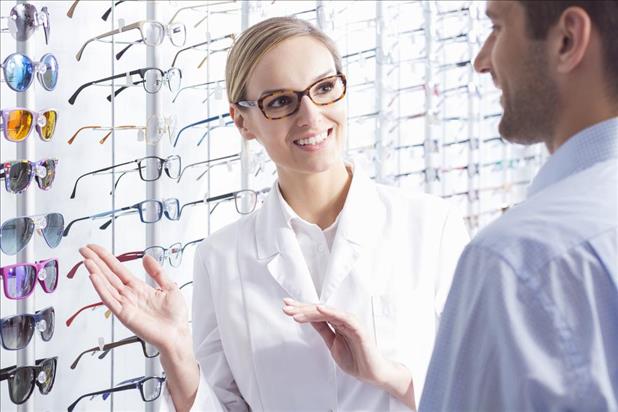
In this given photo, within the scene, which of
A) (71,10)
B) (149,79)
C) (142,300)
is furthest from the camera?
(149,79)

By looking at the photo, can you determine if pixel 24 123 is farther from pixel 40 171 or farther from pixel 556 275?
pixel 556 275

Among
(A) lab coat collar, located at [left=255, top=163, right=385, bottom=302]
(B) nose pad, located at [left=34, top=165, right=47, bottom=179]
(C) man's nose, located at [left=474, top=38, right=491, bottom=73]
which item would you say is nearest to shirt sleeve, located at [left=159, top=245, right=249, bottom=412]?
(A) lab coat collar, located at [left=255, top=163, right=385, bottom=302]

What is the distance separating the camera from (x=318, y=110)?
1382 mm

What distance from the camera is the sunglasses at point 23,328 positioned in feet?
4.70

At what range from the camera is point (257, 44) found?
1399 mm

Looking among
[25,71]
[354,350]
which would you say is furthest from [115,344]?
[354,350]

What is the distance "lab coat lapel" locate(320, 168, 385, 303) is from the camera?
4.49ft

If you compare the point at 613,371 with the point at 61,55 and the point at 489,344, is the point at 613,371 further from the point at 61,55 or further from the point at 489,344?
the point at 61,55

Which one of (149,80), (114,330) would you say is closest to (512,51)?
(149,80)

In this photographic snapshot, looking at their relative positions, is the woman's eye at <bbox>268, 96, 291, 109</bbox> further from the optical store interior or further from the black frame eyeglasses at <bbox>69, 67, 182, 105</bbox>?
the black frame eyeglasses at <bbox>69, 67, 182, 105</bbox>

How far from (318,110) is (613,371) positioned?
2.55 feet

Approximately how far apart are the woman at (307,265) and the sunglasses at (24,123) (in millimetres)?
328

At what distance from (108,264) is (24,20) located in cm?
49

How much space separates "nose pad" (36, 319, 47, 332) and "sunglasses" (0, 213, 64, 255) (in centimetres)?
13
